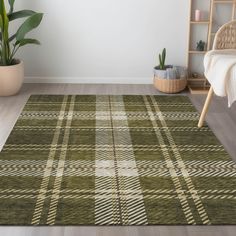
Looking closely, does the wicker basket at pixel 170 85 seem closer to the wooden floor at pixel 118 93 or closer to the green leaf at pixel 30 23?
the wooden floor at pixel 118 93

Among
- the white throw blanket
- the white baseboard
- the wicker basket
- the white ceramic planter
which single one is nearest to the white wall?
the white baseboard

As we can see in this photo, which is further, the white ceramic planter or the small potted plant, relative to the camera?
the small potted plant

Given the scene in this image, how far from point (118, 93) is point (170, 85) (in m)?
0.44

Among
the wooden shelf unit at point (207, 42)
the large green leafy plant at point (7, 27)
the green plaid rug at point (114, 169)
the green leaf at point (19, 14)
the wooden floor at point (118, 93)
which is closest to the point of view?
the wooden floor at point (118, 93)

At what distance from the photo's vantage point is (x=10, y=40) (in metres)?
3.23

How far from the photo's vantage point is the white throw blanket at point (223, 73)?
2.22 metres

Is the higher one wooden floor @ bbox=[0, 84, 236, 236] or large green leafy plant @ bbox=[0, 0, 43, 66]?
large green leafy plant @ bbox=[0, 0, 43, 66]

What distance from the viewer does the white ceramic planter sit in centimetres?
318

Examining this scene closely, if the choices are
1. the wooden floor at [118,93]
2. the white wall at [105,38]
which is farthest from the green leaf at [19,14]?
the wooden floor at [118,93]

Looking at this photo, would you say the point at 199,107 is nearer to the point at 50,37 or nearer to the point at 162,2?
the point at 162,2

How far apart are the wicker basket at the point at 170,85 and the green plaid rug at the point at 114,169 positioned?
0.31 m

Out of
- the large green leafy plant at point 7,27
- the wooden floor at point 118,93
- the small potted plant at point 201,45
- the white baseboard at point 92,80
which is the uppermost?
the large green leafy plant at point 7,27

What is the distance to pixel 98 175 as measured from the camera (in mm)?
2096

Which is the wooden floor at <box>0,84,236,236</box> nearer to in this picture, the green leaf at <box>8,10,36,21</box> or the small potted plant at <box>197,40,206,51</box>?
the small potted plant at <box>197,40,206,51</box>
